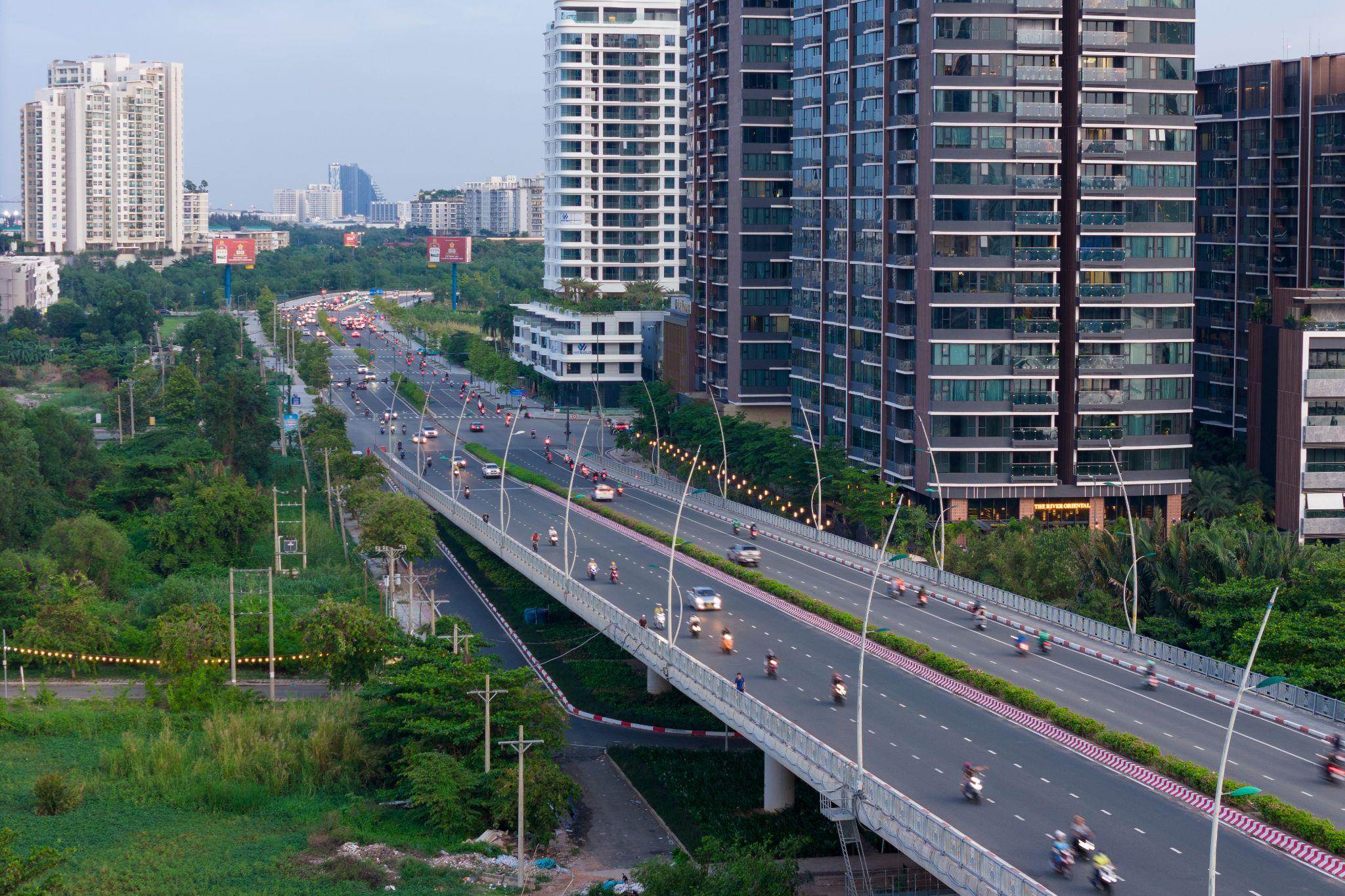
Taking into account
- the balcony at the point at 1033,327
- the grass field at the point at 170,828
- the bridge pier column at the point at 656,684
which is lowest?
the grass field at the point at 170,828

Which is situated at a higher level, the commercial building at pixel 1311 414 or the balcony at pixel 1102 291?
the balcony at pixel 1102 291

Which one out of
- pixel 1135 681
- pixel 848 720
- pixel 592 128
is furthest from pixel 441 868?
pixel 592 128

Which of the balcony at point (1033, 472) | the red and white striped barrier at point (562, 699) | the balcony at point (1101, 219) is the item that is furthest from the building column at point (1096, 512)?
the red and white striped barrier at point (562, 699)

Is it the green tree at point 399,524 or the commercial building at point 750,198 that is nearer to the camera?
the green tree at point 399,524

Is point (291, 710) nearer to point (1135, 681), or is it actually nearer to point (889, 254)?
point (1135, 681)

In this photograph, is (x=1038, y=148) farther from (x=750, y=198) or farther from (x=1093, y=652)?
(x=1093, y=652)

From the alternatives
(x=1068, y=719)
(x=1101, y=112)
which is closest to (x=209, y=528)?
(x=1101, y=112)

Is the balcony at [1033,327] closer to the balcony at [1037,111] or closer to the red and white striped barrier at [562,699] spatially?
the balcony at [1037,111]
